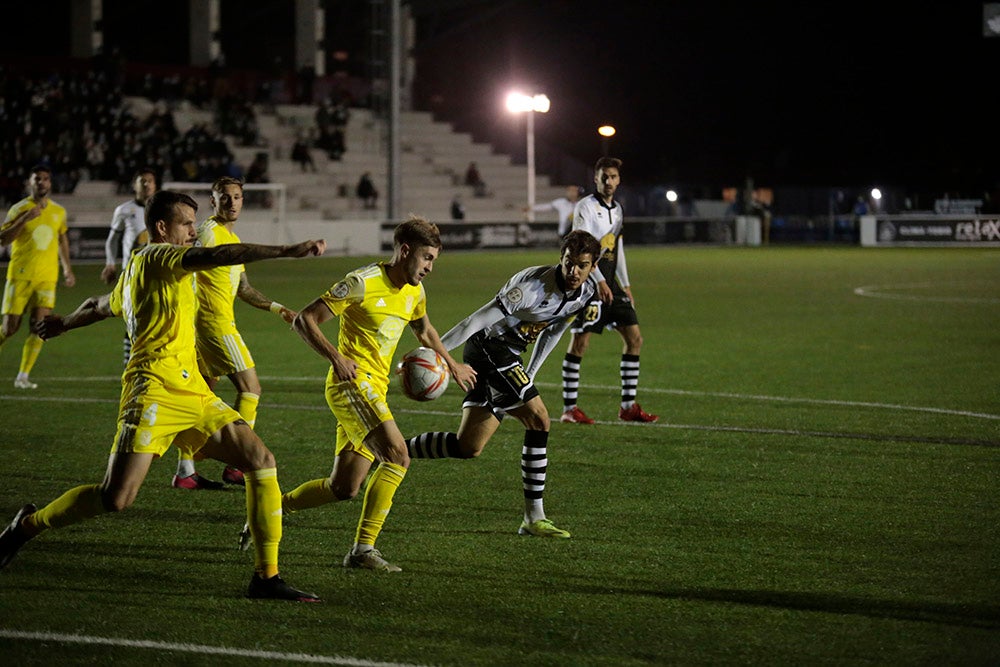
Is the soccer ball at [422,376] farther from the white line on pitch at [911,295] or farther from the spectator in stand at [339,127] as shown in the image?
the spectator in stand at [339,127]

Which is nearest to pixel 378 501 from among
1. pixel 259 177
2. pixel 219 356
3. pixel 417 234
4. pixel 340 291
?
pixel 340 291

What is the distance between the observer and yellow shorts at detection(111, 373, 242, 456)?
5.94 meters

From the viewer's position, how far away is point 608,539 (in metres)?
7.38

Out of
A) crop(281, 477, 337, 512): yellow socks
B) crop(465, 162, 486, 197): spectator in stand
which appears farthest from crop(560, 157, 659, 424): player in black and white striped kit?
crop(465, 162, 486, 197): spectator in stand

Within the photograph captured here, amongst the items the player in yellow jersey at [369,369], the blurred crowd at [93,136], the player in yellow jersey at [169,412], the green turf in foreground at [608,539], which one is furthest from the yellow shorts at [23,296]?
the blurred crowd at [93,136]

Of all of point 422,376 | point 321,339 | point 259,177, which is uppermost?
point 259,177

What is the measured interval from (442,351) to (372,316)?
56 cm

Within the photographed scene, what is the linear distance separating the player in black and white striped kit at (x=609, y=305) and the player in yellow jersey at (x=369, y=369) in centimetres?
483

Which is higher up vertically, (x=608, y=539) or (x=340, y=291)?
(x=340, y=291)

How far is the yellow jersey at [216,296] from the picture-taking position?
9102 mm

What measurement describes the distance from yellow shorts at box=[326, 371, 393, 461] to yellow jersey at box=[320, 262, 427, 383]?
4.5 inches

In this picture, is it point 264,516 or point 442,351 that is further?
point 442,351

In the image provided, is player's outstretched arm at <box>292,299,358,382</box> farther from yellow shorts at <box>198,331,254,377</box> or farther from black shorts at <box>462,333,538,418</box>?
yellow shorts at <box>198,331,254,377</box>

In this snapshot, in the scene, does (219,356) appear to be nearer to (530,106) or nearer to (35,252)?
(35,252)
